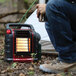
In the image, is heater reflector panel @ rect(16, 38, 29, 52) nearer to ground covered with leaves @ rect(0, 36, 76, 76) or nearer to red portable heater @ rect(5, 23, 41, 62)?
red portable heater @ rect(5, 23, 41, 62)

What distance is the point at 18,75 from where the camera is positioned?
205cm

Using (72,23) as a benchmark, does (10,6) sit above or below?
below

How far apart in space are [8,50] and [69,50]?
811mm

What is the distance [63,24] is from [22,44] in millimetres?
738

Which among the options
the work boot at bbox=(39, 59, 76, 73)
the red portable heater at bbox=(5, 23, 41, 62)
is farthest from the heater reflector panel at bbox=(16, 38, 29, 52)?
the work boot at bbox=(39, 59, 76, 73)

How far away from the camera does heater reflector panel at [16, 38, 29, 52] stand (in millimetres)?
2570

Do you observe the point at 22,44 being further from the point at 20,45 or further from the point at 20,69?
the point at 20,69

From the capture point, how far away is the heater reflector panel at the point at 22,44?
257 centimetres

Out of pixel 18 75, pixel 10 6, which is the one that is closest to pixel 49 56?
pixel 18 75

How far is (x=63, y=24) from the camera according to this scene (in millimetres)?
1985

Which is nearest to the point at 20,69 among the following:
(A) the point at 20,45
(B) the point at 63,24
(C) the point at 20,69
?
(C) the point at 20,69

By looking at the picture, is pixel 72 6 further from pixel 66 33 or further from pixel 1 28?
pixel 1 28

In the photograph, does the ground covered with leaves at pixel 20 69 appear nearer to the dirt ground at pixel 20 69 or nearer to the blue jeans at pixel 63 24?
the dirt ground at pixel 20 69

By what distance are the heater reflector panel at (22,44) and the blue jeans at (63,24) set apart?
608 millimetres
